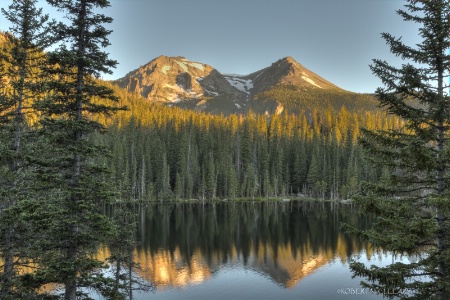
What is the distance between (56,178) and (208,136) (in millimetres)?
117244

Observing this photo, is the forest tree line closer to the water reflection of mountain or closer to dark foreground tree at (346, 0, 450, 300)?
the water reflection of mountain

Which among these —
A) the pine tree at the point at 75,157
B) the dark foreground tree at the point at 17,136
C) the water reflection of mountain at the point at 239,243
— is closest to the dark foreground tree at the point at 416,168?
the pine tree at the point at 75,157

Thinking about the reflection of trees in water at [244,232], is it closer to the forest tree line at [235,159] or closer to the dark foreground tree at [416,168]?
the forest tree line at [235,159]

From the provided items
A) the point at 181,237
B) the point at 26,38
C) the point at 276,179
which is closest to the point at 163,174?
the point at 276,179

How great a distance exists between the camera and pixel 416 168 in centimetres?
1045

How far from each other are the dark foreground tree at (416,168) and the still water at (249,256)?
24394 millimetres

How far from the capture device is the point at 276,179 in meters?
115

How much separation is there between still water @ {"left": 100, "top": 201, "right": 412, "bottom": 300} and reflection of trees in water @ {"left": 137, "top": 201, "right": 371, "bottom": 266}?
0.14m

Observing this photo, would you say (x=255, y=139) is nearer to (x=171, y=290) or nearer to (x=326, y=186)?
(x=326, y=186)

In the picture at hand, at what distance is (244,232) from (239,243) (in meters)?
7.51

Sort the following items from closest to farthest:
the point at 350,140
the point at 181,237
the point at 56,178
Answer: the point at 56,178 → the point at 181,237 → the point at 350,140

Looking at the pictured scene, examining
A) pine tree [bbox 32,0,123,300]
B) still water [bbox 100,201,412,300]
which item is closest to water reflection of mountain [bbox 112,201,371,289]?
still water [bbox 100,201,412,300]

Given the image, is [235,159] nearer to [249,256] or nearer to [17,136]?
[249,256]

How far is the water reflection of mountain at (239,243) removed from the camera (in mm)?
39406
